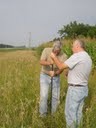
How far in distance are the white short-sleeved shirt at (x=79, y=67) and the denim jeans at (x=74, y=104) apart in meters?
0.14

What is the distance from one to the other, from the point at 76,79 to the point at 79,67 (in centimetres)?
22

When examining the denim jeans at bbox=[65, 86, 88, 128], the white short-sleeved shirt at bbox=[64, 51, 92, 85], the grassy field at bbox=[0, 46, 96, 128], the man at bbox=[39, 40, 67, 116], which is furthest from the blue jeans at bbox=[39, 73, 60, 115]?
the white short-sleeved shirt at bbox=[64, 51, 92, 85]

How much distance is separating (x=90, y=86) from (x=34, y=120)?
4.86 meters

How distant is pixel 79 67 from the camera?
267 inches

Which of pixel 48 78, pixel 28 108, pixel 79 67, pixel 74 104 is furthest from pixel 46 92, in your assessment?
pixel 79 67

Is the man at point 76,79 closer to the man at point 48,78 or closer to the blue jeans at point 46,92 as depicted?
the man at point 48,78

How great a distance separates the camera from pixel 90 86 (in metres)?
11.3

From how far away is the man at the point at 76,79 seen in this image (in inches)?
266

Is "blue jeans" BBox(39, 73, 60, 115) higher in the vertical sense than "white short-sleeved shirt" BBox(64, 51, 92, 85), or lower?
lower

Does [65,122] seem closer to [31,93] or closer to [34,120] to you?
[34,120]

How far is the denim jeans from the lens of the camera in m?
6.87

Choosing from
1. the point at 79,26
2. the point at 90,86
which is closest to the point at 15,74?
the point at 90,86

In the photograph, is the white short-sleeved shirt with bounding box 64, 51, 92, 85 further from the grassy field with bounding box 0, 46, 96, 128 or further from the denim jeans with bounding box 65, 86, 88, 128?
the grassy field with bounding box 0, 46, 96, 128

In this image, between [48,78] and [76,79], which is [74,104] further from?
[48,78]
